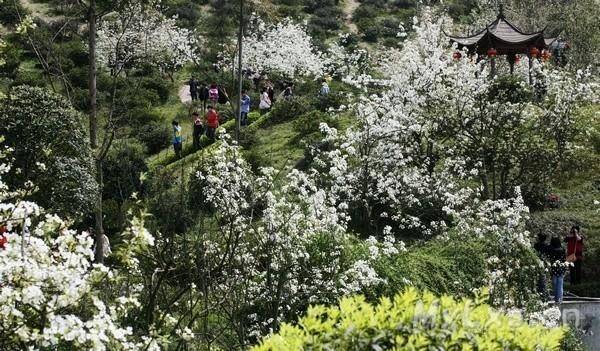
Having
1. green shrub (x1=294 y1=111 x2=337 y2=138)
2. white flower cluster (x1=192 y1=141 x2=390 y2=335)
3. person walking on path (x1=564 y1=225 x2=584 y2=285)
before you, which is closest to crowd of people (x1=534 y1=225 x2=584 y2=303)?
person walking on path (x1=564 y1=225 x2=584 y2=285)

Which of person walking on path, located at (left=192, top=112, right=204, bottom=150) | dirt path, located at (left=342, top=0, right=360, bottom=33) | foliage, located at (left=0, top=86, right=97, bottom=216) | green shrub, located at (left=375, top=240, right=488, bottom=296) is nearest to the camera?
green shrub, located at (left=375, top=240, right=488, bottom=296)

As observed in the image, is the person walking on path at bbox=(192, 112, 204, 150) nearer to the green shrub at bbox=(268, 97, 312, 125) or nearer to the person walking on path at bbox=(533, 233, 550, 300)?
the green shrub at bbox=(268, 97, 312, 125)

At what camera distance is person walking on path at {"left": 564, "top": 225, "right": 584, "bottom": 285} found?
1581 cm

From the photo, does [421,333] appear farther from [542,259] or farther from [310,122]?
[310,122]

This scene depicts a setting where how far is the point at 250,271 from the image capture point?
10875 mm

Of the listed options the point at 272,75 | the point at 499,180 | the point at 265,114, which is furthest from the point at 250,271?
the point at 272,75

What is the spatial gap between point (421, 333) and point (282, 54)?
107 ft

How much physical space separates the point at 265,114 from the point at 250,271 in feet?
58.6

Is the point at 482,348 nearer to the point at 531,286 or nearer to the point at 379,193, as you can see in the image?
the point at 531,286

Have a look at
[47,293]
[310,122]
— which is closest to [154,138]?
[310,122]

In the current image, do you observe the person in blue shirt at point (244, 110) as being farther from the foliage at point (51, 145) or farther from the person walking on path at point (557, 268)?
the person walking on path at point (557, 268)

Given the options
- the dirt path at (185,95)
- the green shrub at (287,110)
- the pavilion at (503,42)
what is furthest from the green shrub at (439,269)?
the dirt path at (185,95)

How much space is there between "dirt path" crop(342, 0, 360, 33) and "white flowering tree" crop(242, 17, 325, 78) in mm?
9681

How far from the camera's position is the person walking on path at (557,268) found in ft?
46.9
